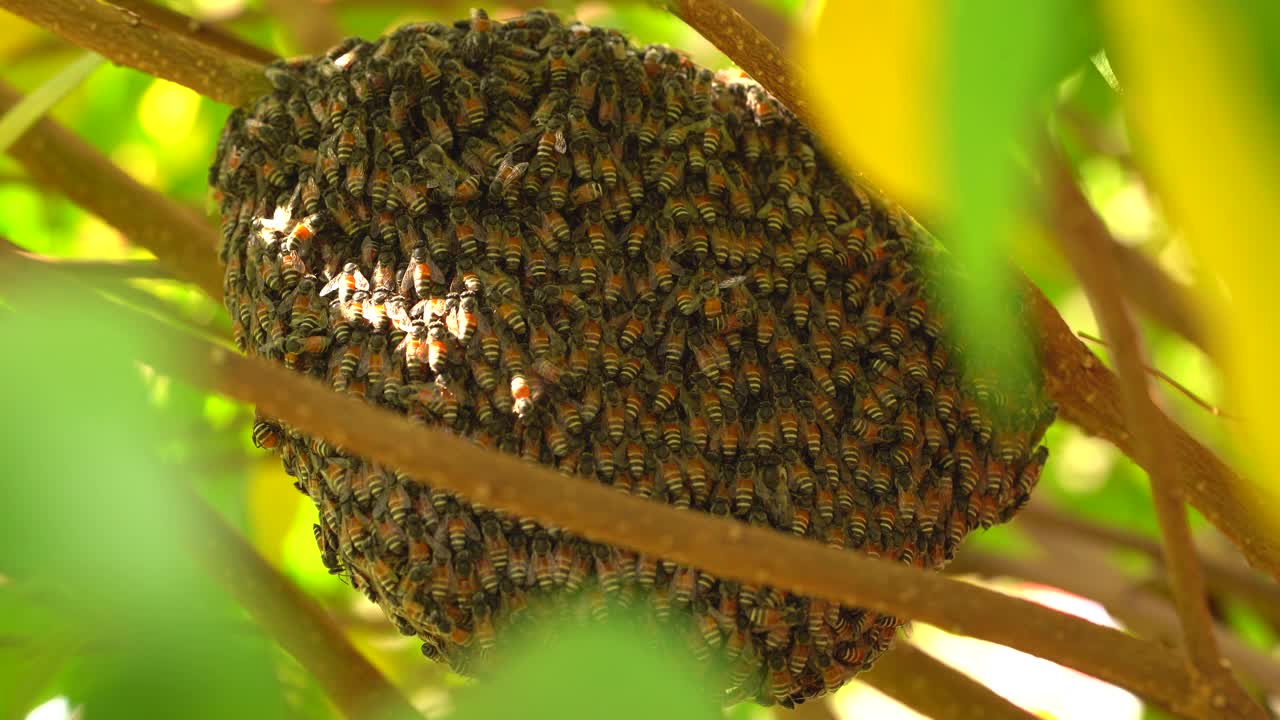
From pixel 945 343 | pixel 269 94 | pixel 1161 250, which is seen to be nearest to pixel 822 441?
pixel 945 343

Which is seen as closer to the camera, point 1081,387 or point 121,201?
point 1081,387

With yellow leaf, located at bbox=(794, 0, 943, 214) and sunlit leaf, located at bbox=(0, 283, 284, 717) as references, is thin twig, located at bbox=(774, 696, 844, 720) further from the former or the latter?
yellow leaf, located at bbox=(794, 0, 943, 214)

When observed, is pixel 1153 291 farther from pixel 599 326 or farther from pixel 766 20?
pixel 599 326

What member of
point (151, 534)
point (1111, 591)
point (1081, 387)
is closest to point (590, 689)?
point (151, 534)

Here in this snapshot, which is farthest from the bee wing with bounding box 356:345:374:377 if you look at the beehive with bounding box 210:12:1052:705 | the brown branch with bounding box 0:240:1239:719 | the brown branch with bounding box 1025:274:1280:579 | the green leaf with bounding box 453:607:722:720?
the green leaf with bounding box 453:607:722:720

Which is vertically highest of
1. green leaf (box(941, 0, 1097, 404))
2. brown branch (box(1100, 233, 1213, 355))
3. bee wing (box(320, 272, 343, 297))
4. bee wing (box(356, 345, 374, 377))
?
brown branch (box(1100, 233, 1213, 355))

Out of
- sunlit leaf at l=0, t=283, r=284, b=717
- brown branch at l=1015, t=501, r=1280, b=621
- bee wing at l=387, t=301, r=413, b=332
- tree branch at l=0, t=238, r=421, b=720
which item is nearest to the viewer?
sunlit leaf at l=0, t=283, r=284, b=717

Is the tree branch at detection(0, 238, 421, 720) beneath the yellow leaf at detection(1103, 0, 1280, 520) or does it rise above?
above
